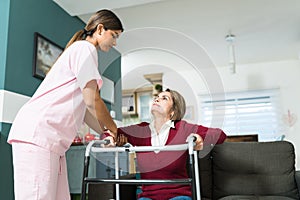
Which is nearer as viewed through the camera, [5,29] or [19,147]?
[19,147]

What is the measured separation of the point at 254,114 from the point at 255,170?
3148 millimetres

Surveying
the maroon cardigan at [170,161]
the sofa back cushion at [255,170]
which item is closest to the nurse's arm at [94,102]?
the maroon cardigan at [170,161]

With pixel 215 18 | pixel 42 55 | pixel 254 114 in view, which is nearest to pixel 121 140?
pixel 42 55

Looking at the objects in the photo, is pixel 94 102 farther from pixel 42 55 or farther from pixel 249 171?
pixel 42 55

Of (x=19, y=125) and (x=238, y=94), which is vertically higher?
(x=238, y=94)

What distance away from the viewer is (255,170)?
6.02 ft

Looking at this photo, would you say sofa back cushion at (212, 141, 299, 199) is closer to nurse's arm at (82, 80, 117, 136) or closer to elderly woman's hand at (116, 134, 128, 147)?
elderly woman's hand at (116, 134, 128, 147)

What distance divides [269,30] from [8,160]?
121 inches

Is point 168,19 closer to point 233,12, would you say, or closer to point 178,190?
point 233,12

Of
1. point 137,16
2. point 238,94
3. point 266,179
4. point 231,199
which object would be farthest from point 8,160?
point 238,94

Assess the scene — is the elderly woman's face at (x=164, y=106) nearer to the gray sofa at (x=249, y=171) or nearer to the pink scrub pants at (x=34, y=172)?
the gray sofa at (x=249, y=171)

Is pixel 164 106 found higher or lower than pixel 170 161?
higher

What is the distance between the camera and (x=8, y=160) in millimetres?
2047

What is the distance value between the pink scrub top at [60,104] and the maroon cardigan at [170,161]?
401mm
